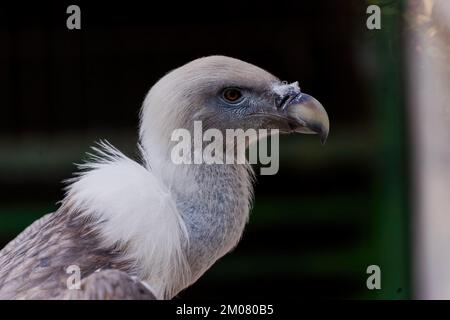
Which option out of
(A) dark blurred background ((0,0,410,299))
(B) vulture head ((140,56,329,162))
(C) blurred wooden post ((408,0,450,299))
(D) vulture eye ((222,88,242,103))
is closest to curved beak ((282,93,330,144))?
(B) vulture head ((140,56,329,162))

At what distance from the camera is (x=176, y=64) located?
4.10 m

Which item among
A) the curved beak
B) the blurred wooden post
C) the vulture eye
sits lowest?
the blurred wooden post

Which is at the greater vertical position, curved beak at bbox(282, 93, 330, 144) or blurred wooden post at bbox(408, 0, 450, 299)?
curved beak at bbox(282, 93, 330, 144)

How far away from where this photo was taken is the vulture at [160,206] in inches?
93.3

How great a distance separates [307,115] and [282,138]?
4.85 feet

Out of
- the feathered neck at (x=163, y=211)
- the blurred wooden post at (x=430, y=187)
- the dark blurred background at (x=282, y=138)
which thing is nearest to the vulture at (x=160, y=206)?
the feathered neck at (x=163, y=211)

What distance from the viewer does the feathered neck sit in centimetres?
246

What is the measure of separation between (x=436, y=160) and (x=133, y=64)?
151 cm

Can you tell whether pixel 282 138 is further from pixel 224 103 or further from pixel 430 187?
pixel 224 103

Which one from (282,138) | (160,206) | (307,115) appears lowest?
(160,206)

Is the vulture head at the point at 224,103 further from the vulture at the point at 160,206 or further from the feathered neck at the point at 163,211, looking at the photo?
the feathered neck at the point at 163,211

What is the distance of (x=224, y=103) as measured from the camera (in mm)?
2723

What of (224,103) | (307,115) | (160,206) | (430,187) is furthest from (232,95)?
(430,187)

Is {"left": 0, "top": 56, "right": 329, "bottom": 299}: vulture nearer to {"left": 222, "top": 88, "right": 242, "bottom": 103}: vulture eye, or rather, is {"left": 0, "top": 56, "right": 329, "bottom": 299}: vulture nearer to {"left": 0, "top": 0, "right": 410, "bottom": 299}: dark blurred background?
{"left": 222, "top": 88, "right": 242, "bottom": 103}: vulture eye
